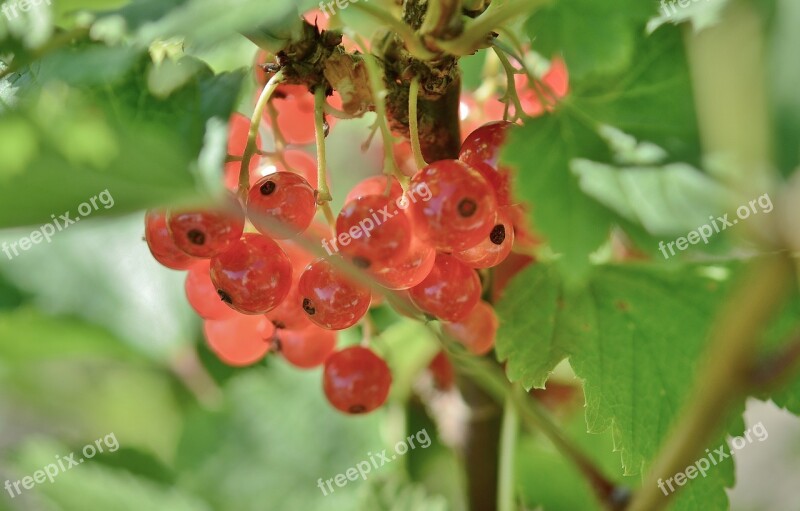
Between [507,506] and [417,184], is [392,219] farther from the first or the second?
[507,506]

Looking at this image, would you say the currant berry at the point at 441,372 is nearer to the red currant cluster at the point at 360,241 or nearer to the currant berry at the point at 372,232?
the red currant cluster at the point at 360,241

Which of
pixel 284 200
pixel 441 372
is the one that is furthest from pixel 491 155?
pixel 441 372

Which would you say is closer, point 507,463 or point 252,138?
point 252,138

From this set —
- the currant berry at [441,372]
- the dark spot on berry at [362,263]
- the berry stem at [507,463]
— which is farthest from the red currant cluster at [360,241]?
the currant berry at [441,372]

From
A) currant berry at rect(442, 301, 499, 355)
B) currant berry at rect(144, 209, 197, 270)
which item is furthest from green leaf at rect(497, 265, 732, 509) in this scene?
currant berry at rect(144, 209, 197, 270)

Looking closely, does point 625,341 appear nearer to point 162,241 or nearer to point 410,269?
point 410,269

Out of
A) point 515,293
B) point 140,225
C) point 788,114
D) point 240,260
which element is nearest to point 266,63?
point 240,260

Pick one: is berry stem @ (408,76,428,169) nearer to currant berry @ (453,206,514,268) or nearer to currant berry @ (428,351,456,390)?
currant berry @ (453,206,514,268)
